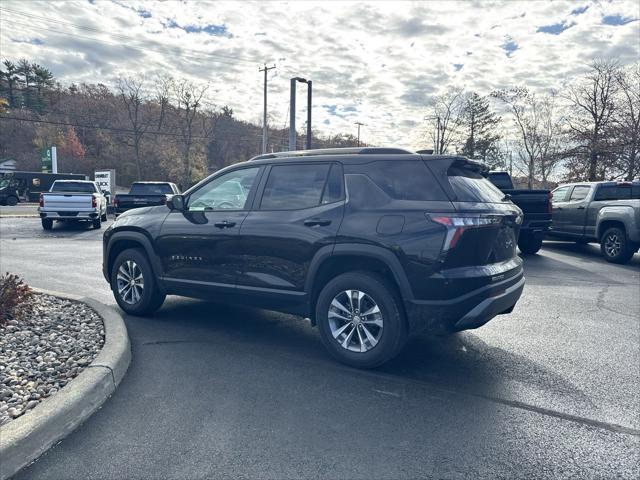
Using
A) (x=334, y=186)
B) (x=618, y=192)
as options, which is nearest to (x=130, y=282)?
(x=334, y=186)

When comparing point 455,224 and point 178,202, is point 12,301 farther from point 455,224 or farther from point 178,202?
point 455,224

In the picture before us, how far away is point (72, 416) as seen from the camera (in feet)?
9.71

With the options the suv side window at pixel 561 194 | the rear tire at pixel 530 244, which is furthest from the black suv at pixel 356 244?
the suv side window at pixel 561 194

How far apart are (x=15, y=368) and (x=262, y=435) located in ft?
7.12

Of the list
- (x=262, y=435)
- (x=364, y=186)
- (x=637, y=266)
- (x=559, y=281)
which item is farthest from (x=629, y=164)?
(x=262, y=435)

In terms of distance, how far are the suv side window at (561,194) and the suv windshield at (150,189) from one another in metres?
13.6

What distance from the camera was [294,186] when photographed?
447 centimetres

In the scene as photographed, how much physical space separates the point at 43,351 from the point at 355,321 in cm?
278

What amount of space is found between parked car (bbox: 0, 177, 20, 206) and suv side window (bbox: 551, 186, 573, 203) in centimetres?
3715

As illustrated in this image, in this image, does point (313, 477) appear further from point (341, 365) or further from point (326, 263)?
point (326, 263)

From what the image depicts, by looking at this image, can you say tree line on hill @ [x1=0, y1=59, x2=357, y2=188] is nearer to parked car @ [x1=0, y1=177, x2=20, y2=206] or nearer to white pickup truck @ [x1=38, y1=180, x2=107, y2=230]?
parked car @ [x1=0, y1=177, x2=20, y2=206]

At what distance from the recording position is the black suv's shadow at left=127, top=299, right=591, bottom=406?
3785 millimetres

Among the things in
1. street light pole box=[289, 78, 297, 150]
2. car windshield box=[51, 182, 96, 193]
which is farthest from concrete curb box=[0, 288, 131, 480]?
street light pole box=[289, 78, 297, 150]

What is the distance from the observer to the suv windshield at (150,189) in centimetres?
1739
